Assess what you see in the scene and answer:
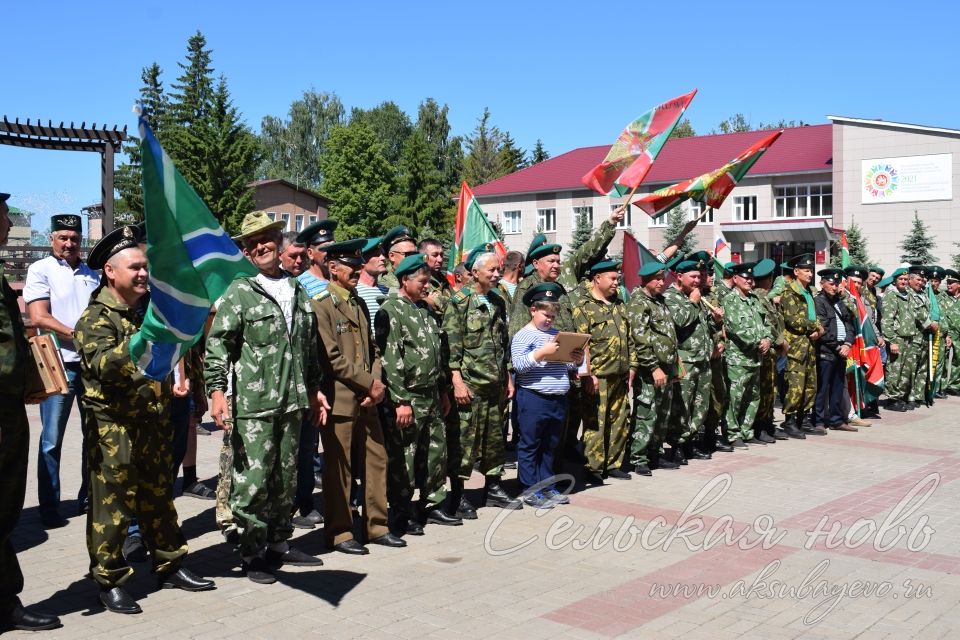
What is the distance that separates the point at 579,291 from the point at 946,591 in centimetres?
447

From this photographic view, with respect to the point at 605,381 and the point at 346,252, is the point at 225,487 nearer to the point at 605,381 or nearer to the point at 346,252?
the point at 346,252

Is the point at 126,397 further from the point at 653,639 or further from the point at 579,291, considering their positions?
the point at 579,291

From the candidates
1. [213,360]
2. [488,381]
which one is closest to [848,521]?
[488,381]

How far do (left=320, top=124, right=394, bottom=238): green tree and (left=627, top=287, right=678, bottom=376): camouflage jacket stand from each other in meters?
58.6

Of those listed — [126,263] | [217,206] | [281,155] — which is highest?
[281,155]

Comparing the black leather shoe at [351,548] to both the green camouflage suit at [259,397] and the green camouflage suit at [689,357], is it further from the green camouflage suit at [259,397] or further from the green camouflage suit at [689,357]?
the green camouflage suit at [689,357]

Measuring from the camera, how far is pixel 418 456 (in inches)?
281

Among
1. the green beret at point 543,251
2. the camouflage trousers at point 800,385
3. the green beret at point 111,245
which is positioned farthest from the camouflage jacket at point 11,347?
the camouflage trousers at point 800,385

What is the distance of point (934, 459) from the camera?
10398 millimetres

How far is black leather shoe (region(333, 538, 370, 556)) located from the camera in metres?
6.55

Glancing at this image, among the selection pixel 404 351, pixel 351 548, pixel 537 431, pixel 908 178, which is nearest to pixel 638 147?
pixel 537 431

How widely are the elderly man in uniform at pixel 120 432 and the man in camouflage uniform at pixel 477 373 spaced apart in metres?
2.55

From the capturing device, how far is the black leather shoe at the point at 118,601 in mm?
5262

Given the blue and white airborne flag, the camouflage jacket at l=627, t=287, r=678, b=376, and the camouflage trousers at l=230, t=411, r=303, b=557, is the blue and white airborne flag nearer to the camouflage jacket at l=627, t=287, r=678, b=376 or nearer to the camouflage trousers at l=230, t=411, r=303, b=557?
the camouflage trousers at l=230, t=411, r=303, b=557
